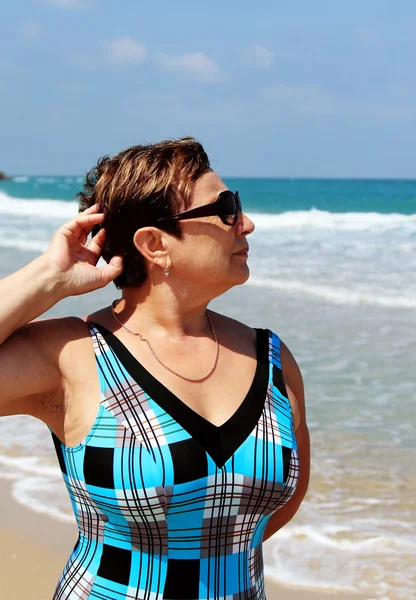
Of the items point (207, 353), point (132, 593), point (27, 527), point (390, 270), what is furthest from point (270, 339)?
point (390, 270)

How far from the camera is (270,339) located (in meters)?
2.38

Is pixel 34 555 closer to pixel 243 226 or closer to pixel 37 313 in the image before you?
pixel 37 313

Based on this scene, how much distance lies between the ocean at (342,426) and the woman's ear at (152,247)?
2416mm

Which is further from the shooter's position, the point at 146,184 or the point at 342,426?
the point at 342,426

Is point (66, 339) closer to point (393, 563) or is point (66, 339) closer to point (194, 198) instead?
point (194, 198)

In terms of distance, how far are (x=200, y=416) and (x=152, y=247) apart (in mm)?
550

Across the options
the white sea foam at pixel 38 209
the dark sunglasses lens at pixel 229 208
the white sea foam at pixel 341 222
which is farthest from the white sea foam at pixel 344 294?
the white sea foam at pixel 38 209

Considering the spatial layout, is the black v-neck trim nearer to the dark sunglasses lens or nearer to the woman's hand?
the woman's hand

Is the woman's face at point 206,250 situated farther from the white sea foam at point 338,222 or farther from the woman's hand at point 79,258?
the white sea foam at point 338,222

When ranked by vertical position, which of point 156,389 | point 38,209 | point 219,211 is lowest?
point 156,389

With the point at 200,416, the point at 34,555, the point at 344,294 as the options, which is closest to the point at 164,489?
the point at 200,416

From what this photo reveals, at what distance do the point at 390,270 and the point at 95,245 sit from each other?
13.7 meters

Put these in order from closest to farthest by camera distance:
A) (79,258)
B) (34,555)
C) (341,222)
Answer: (79,258) < (34,555) < (341,222)

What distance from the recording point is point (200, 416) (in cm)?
201
